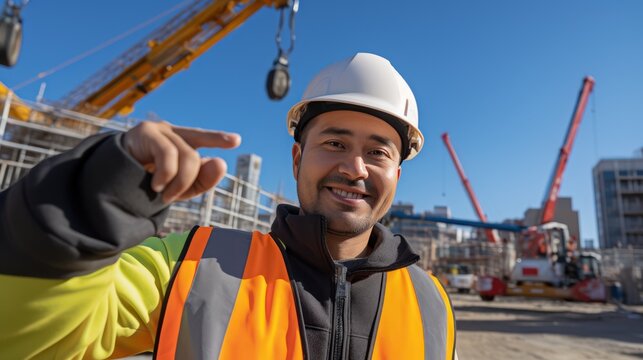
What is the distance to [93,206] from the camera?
67 centimetres

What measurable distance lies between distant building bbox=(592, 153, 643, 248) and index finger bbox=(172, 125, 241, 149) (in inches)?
2180

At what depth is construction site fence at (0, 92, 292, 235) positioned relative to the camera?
9.20 m

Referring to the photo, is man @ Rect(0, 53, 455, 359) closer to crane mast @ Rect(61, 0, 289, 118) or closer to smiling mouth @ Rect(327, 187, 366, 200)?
smiling mouth @ Rect(327, 187, 366, 200)

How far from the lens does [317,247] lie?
146 centimetres

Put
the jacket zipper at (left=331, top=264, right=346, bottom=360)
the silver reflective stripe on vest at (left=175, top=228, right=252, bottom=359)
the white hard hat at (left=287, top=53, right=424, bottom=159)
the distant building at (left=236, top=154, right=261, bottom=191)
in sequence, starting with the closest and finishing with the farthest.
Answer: the silver reflective stripe on vest at (left=175, top=228, right=252, bottom=359), the jacket zipper at (left=331, top=264, right=346, bottom=360), the white hard hat at (left=287, top=53, right=424, bottom=159), the distant building at (left=236, top=154, right=261, bottom=191)

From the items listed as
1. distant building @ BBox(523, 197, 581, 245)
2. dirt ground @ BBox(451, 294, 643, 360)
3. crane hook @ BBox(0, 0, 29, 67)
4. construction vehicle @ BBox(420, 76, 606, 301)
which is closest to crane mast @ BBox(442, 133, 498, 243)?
distant building @ BBox(523, 197, 581, 245)

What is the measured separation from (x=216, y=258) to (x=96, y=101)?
14416 millimetres

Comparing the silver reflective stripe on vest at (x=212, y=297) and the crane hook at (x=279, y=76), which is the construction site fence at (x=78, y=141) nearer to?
the crane hook at (x=279, y=76)

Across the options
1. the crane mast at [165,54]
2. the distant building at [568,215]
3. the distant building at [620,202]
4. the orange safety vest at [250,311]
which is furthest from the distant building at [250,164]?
the distant building at [620,202]

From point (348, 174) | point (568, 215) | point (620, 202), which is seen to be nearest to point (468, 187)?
point (568, 215)

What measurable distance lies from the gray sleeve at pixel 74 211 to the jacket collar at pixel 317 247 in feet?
2.69

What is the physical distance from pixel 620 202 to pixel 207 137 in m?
57.2

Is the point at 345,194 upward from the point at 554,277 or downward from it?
upward

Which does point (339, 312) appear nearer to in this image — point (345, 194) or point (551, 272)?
point (345, 194)
